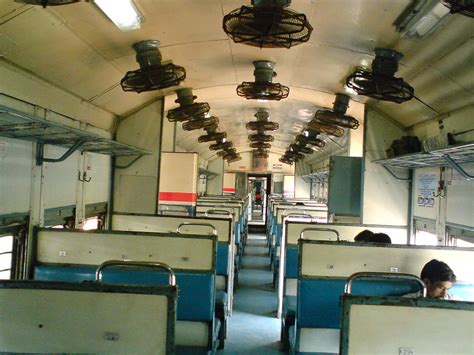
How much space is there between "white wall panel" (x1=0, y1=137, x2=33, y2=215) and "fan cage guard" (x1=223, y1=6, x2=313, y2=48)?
8.42ft

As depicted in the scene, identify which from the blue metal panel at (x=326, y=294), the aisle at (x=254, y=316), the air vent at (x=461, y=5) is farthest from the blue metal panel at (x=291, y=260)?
the air vent at (x=461, y=5)

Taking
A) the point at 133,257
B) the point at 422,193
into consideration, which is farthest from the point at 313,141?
the point at 133,257

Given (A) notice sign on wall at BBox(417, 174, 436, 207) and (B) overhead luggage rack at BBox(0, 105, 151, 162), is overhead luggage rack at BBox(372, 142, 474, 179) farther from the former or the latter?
(B) overhead luggage rack at BBox(0, 105, 151, 162)

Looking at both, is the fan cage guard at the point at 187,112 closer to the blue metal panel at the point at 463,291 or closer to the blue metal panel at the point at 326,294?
the blue metal panel at the point at 326,294

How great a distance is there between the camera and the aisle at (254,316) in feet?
18.7

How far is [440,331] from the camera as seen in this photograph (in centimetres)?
244

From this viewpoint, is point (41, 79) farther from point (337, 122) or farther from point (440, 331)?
point (440, 331)

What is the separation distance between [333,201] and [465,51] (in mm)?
4151

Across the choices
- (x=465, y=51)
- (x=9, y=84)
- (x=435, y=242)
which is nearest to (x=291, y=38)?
(x=465, y=51)

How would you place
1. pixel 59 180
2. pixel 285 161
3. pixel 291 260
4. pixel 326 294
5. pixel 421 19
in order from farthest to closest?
pixel 285 161 < pixel 291 260 < pixel 59 180 < pixel 326 294 < pixel 421 19

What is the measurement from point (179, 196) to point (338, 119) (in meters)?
3.02

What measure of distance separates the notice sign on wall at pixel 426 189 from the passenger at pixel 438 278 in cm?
318

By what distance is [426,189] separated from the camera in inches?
277

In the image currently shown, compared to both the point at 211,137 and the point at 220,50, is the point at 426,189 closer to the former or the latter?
the point at 220,50
